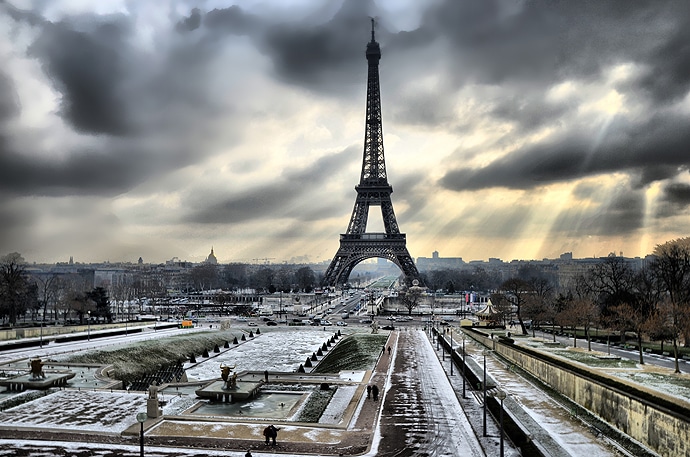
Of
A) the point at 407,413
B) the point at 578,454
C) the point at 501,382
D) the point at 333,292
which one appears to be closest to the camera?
the point at 578,454

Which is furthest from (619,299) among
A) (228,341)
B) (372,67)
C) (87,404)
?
(372,67)

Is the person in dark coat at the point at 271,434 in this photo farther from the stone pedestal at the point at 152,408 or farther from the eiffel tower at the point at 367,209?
the eiffel tower at the point at 367,209

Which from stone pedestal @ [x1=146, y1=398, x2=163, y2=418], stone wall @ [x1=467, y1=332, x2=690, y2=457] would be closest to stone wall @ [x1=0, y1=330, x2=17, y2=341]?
stone pedestal @ [x1=146, y1=398, x2=163, y2=418]

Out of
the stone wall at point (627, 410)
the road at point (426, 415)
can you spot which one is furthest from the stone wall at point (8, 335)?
the stone wall at point (627, 410)

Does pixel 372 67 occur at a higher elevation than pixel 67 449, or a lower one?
higher

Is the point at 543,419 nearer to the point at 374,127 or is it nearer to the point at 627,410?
the point at 627,410

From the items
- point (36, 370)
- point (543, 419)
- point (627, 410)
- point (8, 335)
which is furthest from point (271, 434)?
point (8, 335)

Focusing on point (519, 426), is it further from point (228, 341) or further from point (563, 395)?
point (228, 341)
